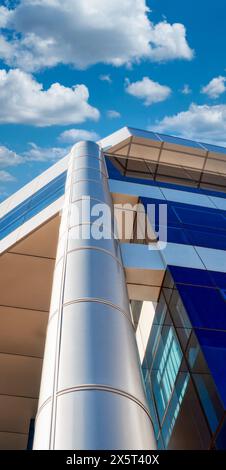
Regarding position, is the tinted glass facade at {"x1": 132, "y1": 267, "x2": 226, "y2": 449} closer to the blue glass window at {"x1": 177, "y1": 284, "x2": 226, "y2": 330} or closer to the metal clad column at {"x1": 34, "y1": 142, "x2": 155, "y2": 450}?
the blue glass window at {"x1": 177, "y1": 284, "x2": 226, "y2": 330}

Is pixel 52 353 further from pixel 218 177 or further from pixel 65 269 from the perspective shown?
pixel 218 177

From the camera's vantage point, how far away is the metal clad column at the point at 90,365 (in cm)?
376

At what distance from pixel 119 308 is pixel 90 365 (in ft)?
5.67

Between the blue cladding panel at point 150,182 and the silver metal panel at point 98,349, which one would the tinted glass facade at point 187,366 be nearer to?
the silver metal panel at point 98,349

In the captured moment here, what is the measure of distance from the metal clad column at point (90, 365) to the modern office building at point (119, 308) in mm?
18

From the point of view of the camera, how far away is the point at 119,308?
6.20m

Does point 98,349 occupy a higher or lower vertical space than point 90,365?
higher

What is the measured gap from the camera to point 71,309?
5727 millimetres

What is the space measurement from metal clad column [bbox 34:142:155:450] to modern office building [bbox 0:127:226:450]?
2 centimetres

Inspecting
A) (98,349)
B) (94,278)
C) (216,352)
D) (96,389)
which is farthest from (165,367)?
(96,389)

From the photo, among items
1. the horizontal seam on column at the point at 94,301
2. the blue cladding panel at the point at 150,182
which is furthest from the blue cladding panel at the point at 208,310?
the blue cladding panel at the point at 150,182

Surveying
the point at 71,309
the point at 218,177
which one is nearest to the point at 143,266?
the point at 71,309

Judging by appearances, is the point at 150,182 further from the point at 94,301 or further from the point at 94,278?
the point at 94,301

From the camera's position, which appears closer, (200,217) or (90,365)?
(90,365)
